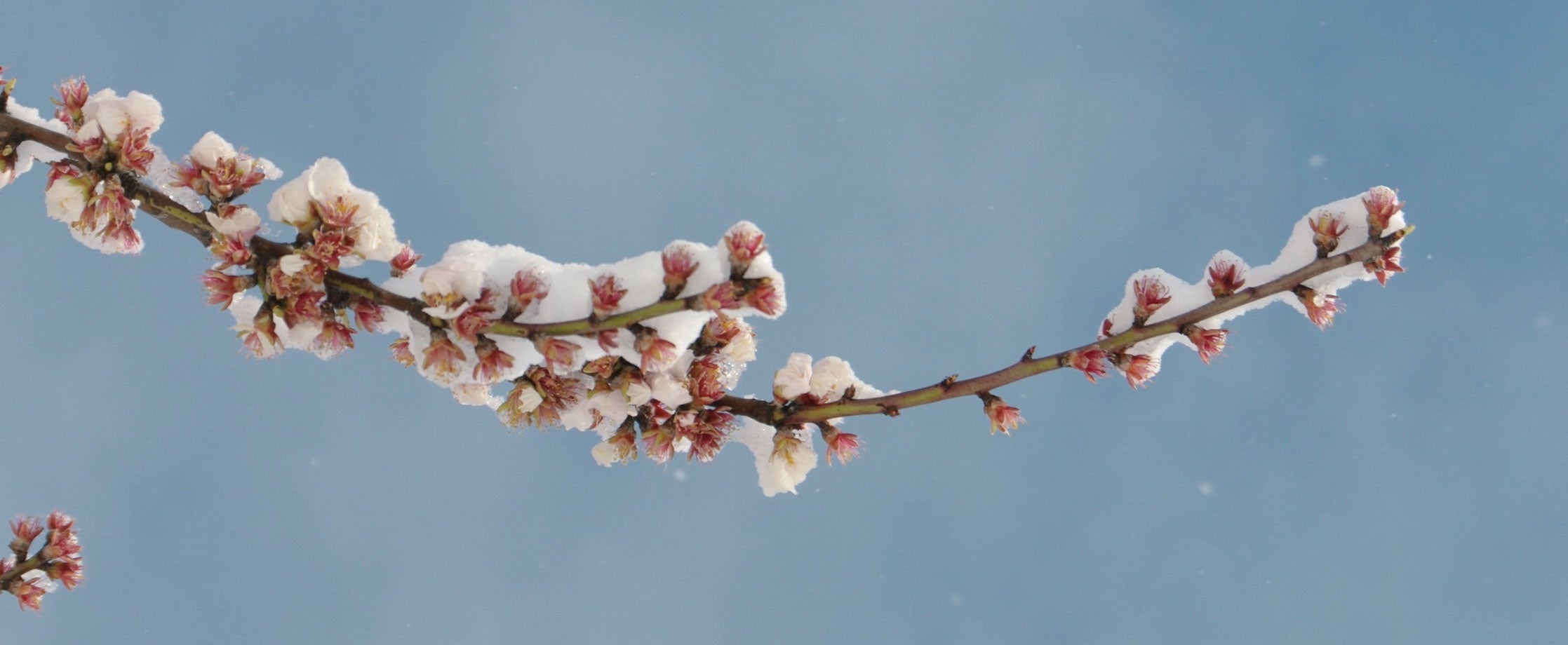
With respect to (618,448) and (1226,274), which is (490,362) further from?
(1226,274)

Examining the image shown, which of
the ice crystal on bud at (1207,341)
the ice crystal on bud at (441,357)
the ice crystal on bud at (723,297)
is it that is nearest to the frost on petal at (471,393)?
the ice crystal on bud at (441,357)

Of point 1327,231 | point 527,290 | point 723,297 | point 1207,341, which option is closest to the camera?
point 723,297

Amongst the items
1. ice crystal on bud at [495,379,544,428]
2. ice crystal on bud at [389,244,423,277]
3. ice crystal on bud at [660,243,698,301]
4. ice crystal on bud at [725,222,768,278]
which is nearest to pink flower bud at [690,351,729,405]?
ice crystal on bud at [495,379,544,428]

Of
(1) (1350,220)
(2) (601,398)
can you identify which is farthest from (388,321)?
(1) (1350,220)

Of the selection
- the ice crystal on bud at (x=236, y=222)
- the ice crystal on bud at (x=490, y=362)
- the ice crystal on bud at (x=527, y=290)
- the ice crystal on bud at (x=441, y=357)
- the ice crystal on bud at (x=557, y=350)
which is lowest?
the ice crystal on bud at (x=557, y=350)

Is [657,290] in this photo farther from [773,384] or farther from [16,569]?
[16,569]

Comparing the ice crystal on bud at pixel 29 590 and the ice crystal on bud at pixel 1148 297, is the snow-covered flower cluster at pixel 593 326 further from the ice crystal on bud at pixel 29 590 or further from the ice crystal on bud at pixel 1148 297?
the ice crystal on bud at pixel 29 590

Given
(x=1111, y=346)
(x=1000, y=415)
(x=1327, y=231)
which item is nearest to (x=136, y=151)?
(x=1000, y=415)
